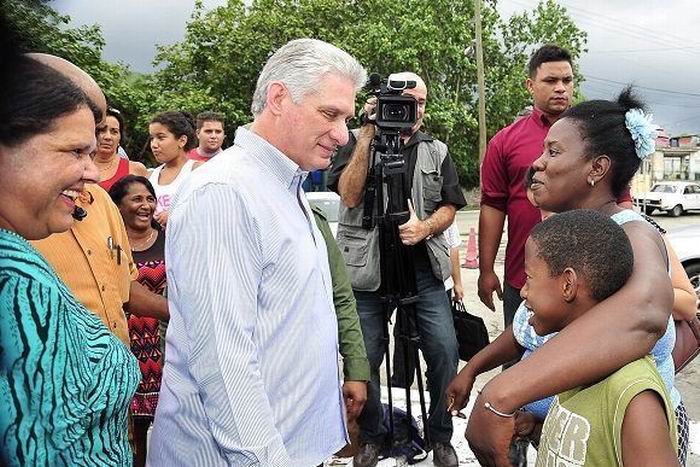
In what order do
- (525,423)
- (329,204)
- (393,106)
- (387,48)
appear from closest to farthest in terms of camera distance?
1. (525,423)
2. (393,106)
3. (329,204)
4. (387,48)

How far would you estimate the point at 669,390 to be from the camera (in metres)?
1.67

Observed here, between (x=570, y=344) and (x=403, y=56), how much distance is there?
20.8 metres

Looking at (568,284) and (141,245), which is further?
(141,245)

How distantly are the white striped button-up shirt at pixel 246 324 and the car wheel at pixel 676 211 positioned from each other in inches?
1059

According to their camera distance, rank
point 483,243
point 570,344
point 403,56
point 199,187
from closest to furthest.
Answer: point 570,344 < point 199,187 < point 483,243 < point 403,56

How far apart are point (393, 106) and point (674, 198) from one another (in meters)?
25.4

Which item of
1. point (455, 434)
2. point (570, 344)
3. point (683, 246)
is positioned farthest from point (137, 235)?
point (683, 246)

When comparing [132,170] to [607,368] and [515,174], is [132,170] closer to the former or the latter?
[515,174]

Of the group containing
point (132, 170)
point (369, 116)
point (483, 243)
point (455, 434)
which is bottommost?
point (455, 434)

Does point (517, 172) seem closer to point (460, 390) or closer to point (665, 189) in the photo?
point (460, 390)

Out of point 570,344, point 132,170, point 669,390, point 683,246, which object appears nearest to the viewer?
point 570,344

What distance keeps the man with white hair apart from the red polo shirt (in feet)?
5.27

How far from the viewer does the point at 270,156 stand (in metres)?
1.72

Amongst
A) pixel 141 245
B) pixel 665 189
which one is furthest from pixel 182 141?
pixel 665 189
